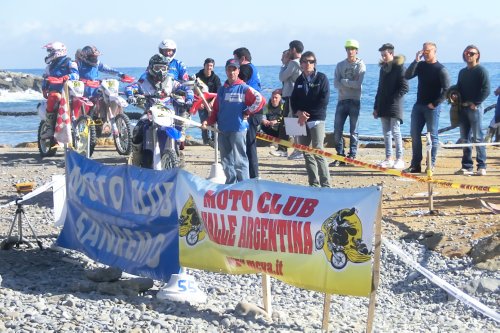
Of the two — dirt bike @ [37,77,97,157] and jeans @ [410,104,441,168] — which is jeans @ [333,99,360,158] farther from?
dirt bike @ [37,77,97,157]

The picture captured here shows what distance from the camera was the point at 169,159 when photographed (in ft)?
43.7

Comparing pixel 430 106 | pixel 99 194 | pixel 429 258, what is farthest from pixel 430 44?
pixel 99 194

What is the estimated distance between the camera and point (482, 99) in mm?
14883

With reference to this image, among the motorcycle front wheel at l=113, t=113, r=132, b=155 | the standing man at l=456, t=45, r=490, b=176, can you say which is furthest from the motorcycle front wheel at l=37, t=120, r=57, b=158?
the standing man at l=456, t=45, r=490, b=176

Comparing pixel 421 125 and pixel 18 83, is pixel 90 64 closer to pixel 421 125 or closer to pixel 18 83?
pixel 421 125

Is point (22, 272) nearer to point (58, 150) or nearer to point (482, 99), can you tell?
point (482, 99)

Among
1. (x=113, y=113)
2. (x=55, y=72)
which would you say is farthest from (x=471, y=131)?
(x=55, y=72)

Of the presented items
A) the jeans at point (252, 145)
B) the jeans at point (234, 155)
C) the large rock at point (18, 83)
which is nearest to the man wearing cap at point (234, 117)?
the jeans at point (234, 155)

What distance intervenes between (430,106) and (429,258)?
463cm

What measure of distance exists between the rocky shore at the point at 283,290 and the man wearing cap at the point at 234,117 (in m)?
1.98

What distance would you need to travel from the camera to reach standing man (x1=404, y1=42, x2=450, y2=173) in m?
15.0

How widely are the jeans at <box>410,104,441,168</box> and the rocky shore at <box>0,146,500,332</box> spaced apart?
1.09 m

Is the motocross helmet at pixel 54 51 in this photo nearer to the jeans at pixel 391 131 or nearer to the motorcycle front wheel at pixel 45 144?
the motorcycle front wheel at pixel 45 144

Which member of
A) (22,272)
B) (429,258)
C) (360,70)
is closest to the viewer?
(22,272)
